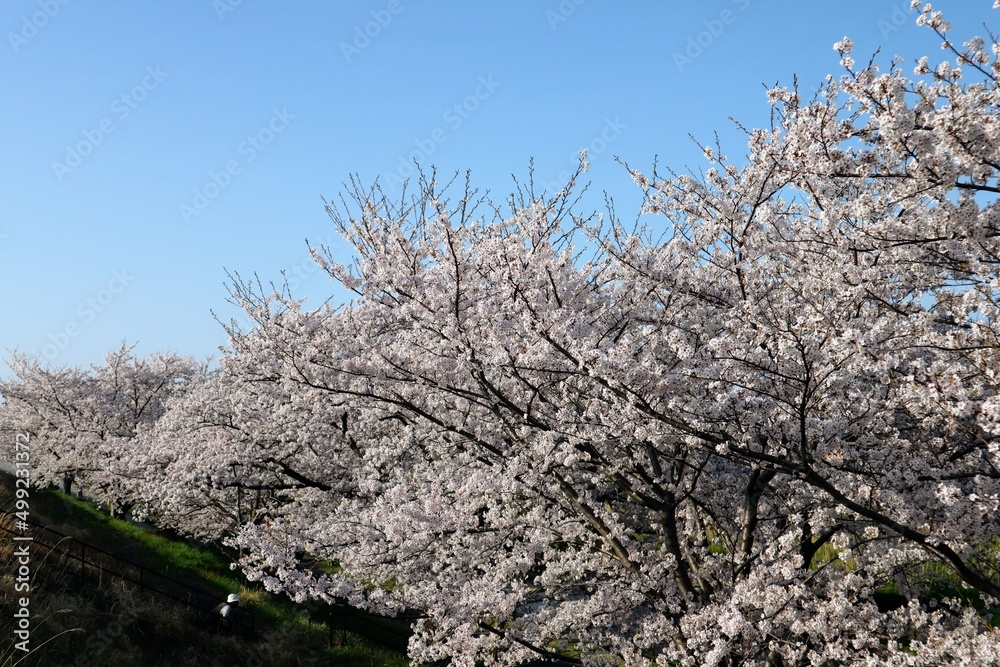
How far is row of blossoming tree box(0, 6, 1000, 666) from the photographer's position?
5.31 m

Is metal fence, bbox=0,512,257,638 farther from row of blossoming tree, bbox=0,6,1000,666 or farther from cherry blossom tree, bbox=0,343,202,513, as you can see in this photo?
cherry blossom tree, bbox=0,343,202,513

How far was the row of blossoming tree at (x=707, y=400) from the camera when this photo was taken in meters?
5.31

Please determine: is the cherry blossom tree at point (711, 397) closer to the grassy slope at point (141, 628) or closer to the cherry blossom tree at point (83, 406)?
the grassy slope at point (141, 628)

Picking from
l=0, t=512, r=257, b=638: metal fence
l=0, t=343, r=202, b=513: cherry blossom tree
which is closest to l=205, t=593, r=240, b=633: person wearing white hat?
l=0, t=512, r=257, b=638: metal fence

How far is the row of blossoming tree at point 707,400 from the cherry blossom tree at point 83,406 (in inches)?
804

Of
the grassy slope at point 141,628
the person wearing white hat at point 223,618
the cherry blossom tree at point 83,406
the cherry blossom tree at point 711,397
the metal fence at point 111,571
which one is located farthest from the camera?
the cherry blossom tree at point 83,406

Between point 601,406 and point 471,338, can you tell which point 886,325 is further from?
point 471,338

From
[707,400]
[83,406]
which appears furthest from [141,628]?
[83,406]

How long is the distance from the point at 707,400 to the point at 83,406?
3163cm

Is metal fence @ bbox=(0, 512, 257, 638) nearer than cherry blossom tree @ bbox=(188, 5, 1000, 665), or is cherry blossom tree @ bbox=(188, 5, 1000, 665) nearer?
cherry blossom tree @ bbox=(188, 5, 1000, 665)

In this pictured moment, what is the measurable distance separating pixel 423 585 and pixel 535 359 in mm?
4090

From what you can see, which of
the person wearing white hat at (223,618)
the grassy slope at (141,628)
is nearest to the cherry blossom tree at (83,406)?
the grassy slope at (141,628)

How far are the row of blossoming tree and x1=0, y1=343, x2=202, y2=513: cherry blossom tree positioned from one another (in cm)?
2042

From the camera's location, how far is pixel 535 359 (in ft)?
20.5
